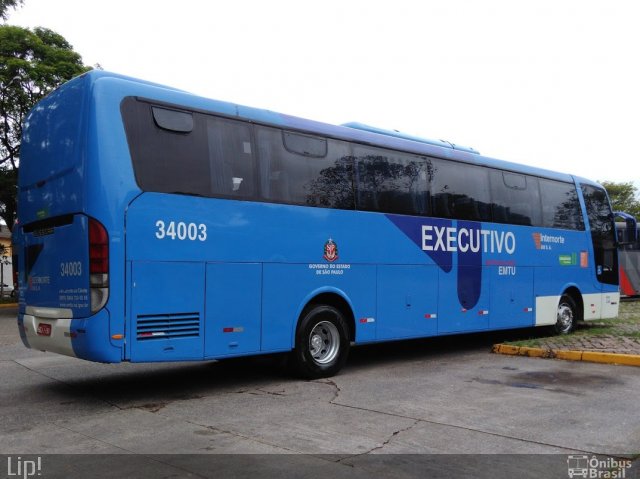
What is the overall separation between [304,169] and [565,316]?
8.08 meters

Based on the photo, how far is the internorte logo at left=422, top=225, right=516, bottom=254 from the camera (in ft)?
32.4

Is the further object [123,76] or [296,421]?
[123,76]

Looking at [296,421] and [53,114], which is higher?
[53,114]

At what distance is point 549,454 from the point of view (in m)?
4.77

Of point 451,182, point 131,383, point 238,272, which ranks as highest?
point 451,182

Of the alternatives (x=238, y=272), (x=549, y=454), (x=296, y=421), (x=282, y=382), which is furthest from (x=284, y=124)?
(x=549, y=454)

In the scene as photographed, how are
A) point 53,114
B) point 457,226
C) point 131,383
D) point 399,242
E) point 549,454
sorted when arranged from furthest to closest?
point 457,226, point 399,242, point 131,383, point 53,114, point 549,454

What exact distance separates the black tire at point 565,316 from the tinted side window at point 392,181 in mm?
5167

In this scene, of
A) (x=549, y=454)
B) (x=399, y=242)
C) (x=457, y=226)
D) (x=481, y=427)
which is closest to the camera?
(x=549, y=454)

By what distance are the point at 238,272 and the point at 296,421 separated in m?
2.17

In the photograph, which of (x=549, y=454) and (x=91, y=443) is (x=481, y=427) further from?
(x=91, y=443)

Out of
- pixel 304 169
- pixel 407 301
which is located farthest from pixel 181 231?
pixel 407 301

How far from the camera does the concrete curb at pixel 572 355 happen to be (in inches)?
356

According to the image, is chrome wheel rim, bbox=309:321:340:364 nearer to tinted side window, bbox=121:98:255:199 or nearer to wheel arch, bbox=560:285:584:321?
tinted side window, bbox=121:98:255:199
